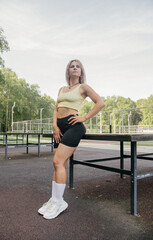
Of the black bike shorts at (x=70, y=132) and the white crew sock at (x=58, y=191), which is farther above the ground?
the black bike shorts at (x=70, y=132)

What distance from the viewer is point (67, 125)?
2.31 meters

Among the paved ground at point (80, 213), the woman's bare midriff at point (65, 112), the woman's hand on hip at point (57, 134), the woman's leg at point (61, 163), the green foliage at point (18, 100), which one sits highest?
the green foliage at point (18, 100)

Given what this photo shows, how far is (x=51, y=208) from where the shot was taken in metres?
2.11

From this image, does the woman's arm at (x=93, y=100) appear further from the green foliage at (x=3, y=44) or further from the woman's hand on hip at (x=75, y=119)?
the green foliage at (x=3, y=44)

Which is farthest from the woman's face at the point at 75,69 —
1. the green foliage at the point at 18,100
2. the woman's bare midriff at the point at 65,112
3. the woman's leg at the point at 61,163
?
the green foliage at the point at 18,100

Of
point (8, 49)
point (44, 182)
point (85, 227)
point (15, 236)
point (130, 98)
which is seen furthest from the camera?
point (130, 98)

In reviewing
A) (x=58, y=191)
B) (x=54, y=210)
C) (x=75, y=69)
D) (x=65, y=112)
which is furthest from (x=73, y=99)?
(x=54, y=210)

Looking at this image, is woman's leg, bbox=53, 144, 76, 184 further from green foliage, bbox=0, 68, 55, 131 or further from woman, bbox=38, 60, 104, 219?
green foliage, bbox=0, 68, 55, 131

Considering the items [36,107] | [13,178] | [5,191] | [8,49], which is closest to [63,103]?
[5,191]

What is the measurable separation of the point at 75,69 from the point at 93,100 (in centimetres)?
46

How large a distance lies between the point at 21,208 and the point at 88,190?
1056mm

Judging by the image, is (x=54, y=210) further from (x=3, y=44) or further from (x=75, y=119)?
(x=3, y=44)

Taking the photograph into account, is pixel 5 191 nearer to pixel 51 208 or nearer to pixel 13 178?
pixel 13 178

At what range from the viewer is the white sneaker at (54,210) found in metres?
2.05
